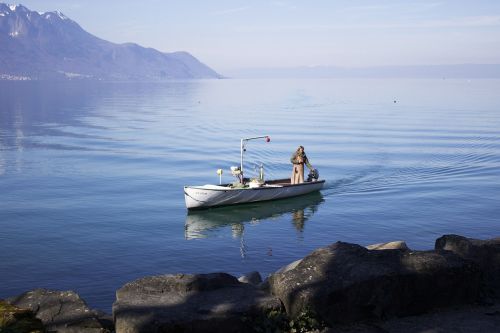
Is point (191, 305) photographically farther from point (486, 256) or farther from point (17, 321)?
point (486, 256)

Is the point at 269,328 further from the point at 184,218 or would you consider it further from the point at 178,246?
the point at 184,218

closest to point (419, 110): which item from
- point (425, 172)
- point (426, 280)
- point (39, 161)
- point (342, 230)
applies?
point (425, 172)

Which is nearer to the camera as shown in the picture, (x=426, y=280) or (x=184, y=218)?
(x=426, y=280)

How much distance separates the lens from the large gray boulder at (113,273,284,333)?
10594 millimetres

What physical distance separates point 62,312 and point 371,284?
6.49 metres

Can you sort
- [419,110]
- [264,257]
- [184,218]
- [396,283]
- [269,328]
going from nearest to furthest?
[269,328], [396,283], [264,257], [184,218], [419,110]

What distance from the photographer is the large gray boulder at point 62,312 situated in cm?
1192

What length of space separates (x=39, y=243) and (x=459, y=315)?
25.4 m

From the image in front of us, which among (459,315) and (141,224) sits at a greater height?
(459,315)

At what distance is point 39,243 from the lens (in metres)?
32.4

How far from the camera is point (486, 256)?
14.1 metres

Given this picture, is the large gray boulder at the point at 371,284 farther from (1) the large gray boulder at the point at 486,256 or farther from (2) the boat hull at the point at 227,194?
(2) the boat hull at the point at 227,194

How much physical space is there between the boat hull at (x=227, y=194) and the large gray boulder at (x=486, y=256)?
82.4ft

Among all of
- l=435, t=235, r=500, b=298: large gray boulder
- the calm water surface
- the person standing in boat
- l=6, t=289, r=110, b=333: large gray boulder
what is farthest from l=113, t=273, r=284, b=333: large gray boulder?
the person standing in boat
